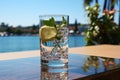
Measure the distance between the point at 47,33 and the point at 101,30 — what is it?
14.1 ft

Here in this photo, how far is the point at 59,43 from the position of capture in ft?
3.65

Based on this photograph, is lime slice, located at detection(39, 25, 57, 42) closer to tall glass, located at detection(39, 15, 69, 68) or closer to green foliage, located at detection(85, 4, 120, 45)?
tall glass, located at detection(39, 15, 69, 68)

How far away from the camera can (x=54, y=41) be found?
1102 millimetres

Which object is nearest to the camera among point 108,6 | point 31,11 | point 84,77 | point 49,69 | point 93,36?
point 84,77

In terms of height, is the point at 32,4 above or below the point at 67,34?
above

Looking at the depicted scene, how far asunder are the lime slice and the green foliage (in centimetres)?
414

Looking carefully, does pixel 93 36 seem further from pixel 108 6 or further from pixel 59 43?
pixel 108 6

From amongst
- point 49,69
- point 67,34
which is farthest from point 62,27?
point 49,69

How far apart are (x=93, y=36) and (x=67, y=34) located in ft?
14.1

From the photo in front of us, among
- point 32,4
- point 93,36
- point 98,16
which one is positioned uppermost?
point 32,4

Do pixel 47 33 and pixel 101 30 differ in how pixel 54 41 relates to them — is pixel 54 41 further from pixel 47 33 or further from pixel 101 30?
pixel 101 30

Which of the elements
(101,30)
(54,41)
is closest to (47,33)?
(54,41)

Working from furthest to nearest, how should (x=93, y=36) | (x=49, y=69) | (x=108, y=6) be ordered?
(x=108, y=6), (x=93, y=36), (x=49, y=69)

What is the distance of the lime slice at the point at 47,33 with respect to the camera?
1.09 m
